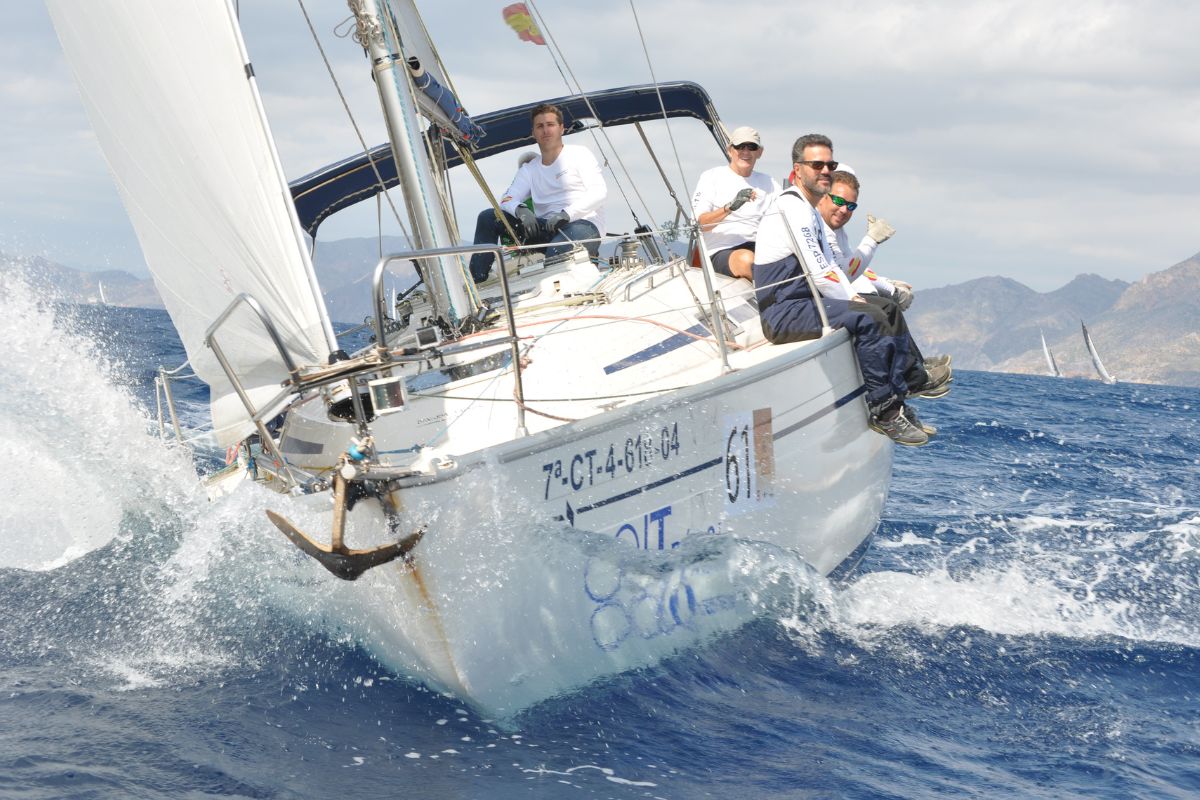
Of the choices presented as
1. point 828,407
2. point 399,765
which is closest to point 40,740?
point 399,765

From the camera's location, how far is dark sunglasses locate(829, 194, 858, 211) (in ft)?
20.1

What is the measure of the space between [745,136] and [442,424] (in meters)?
3.01

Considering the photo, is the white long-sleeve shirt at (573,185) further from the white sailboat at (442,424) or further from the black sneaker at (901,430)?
the black sneaker at (901,430)

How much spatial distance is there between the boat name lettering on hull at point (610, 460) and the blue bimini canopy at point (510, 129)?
4.24 m

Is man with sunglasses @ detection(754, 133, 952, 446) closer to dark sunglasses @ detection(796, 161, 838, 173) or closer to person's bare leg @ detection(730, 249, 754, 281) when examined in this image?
dark sunglasses @ detection(796, 161, 838, 173)

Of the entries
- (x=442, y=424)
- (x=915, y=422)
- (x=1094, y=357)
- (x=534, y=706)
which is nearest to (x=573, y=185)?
(x=915, y=422)

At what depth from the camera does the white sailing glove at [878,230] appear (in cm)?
689

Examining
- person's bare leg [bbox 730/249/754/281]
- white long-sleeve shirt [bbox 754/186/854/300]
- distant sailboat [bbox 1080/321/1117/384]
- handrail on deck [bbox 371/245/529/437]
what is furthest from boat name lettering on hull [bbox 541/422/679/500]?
distant sailboat [bbox 1080/321/1117/384]

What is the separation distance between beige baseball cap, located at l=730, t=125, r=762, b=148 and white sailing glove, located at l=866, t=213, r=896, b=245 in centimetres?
92

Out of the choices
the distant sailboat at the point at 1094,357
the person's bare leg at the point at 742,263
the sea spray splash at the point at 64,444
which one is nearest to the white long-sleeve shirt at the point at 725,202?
the person's bare leg at the point at 742,263

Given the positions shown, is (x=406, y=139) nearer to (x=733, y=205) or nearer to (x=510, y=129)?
(x=733, y=205)

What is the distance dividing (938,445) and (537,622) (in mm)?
10584

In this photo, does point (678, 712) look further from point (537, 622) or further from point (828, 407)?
point (828, 407)

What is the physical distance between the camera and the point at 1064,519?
29.4ft
